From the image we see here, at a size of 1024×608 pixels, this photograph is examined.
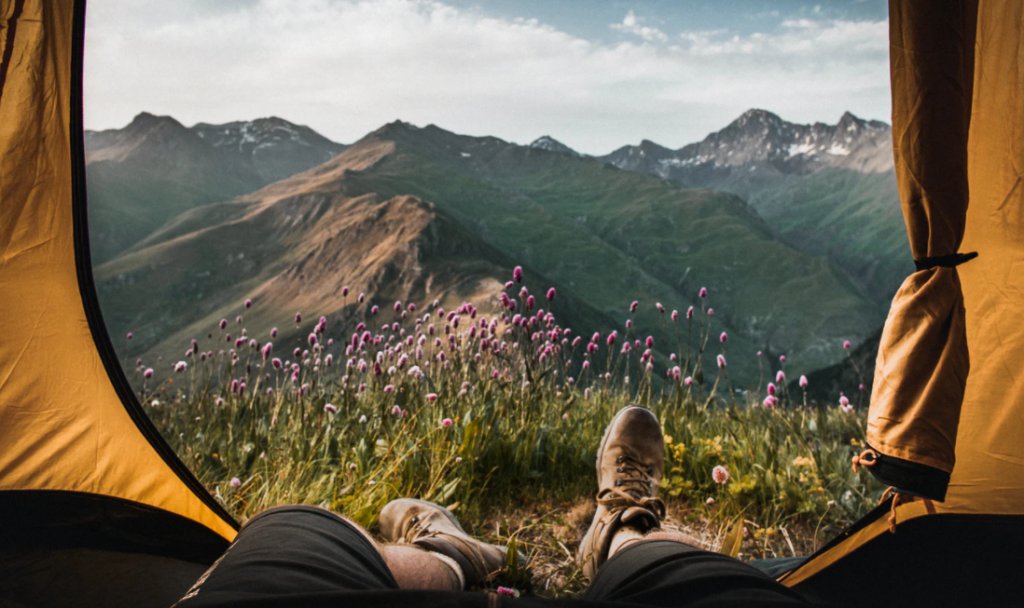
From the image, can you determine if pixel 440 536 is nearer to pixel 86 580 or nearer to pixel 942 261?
pixel 86 580

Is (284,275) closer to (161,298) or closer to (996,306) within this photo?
(161,298)

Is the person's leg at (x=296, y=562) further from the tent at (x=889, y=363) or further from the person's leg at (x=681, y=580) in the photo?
the tent at (x=889, y=363)

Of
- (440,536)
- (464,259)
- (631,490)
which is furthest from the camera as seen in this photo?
(464,259)

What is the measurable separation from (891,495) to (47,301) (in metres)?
2.43

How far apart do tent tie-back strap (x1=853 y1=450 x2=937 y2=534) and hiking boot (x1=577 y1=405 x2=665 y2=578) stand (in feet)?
2.06

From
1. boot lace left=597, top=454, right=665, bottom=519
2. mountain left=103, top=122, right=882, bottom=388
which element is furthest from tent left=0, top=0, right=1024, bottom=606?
mountain left=103, top=122, right=882, bottom=388

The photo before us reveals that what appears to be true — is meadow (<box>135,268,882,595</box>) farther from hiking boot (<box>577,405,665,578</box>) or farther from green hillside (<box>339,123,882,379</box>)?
green hillside (<box>339,123,882,379</box>)

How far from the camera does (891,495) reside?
1.86 meters

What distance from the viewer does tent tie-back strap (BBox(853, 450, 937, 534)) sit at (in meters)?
1.74

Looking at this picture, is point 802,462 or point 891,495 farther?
point 802,462

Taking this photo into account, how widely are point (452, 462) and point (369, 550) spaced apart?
1.57 meters

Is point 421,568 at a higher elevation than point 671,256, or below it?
higher

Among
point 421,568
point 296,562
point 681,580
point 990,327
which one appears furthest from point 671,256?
point 296,562

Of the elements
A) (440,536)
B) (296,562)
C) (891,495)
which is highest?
(296,562)
